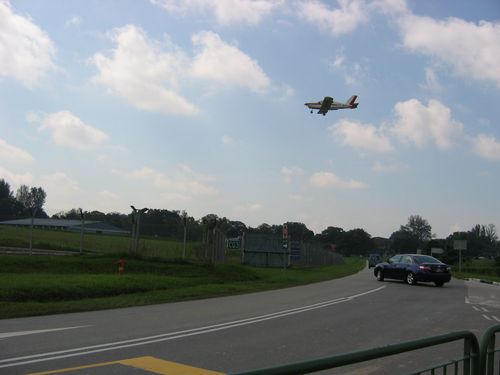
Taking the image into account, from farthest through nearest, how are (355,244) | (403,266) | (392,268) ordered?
1. (355,244)
2. (392,268)
3. (403,266)

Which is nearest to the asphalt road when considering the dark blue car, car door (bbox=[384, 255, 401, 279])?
the dark blue car

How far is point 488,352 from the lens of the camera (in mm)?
4586

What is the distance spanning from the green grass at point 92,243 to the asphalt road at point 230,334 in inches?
395

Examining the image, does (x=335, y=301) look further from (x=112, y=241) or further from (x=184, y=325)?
(x=112, y=241)

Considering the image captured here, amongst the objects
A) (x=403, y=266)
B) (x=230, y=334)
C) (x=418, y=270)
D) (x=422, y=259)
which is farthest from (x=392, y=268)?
(x=230, y=334)

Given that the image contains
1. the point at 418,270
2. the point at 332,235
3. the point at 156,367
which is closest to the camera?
the point at 156,367

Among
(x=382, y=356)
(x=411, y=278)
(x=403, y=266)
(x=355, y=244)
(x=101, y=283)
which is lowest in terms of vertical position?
(x=101, y=283)

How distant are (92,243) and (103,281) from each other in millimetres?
11665

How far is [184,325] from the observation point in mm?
11547

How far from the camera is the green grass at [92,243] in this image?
26938mm

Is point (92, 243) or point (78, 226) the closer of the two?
point (92, 243)

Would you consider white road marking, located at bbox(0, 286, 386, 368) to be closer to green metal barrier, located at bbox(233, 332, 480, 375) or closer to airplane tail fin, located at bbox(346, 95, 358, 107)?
green metal barrier, located at bbox(233, 332, 480, 375)

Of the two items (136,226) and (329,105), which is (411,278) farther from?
(136,226)

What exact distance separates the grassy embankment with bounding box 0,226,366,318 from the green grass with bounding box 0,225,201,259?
0.05m
